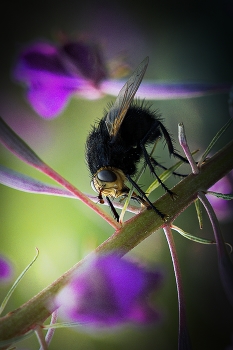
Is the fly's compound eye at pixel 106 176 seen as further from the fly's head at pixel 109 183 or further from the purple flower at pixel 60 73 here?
the purple flower at pixel 60 73

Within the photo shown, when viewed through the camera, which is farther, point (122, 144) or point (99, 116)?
point (99, 116)

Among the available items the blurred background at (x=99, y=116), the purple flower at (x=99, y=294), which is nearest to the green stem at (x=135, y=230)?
the purple flower at (x=99, y=294)

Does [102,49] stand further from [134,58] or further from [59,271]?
[59,271]

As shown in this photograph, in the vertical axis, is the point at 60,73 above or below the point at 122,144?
above

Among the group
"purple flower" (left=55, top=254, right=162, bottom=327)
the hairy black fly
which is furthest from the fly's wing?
"purple flower" (left=55, top=254, right=162, bottom=327)

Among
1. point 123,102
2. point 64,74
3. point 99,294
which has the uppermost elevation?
point 64,74

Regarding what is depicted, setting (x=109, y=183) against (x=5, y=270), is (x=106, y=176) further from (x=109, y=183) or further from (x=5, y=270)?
(x=5, y=270)

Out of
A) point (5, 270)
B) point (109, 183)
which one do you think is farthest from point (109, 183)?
point (5, 270)
